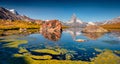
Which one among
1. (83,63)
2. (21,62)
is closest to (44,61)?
(21,62)

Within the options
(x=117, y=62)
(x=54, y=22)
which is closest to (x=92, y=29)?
(x=54, y=22)

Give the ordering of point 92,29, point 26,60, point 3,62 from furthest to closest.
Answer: point 92,29, point 26,60, point 3,62

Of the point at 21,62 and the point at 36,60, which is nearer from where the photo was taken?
the point at 21,62

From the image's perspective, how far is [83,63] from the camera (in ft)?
131

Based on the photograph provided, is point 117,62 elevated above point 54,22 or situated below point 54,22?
below

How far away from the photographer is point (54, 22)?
16838 cm

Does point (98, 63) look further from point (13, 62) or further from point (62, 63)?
point (13, 62)

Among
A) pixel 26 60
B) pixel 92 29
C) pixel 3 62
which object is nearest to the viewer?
pixel 3 62

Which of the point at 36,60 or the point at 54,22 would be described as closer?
the point at 36,60

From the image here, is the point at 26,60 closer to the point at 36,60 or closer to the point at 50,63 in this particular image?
the point at 36,60

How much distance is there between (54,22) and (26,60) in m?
128

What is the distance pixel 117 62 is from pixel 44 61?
15.3 meters

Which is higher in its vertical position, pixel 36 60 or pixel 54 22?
pixel 54 22

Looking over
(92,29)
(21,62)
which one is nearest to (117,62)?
(21,62)
